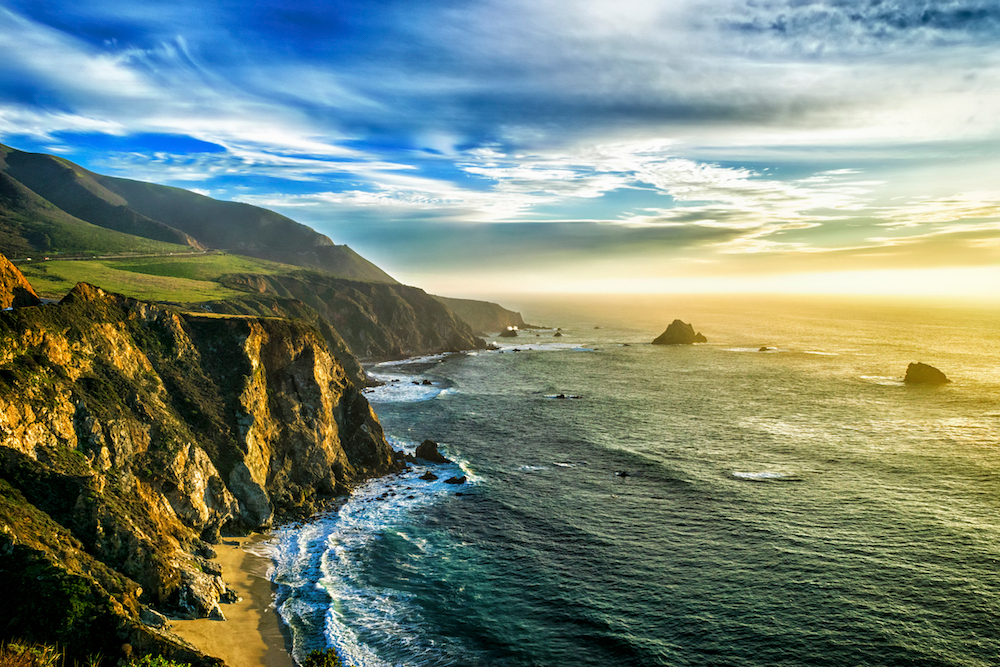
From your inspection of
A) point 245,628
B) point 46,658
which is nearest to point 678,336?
point 245,628

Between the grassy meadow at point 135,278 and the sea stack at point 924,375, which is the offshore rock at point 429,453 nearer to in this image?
the grassy meadow at point 135,278

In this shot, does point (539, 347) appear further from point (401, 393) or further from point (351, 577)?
point (351, 577)

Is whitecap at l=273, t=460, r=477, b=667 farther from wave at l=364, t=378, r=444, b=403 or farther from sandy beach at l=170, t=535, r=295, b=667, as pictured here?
wave at l=364, t=378, r=444, b=403

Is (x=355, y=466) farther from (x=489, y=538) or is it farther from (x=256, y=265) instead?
(x=256, y=265)

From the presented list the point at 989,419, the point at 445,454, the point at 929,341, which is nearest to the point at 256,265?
the point at 445,454

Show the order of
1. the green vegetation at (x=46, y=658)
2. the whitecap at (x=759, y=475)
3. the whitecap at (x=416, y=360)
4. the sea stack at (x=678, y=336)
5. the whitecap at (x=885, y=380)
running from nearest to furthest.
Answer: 1. the green vegetation at (x=46, y=658)
2. the whitecap at (x=759, y=475)
3. the whitecap at (x=885, y=380)
4. the whitecap at (x=416, y=360)
5. the sea stack at (x=678, y=336)

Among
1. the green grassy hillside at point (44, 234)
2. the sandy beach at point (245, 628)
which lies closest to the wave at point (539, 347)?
the green grassy hillside at point (44, 234)
